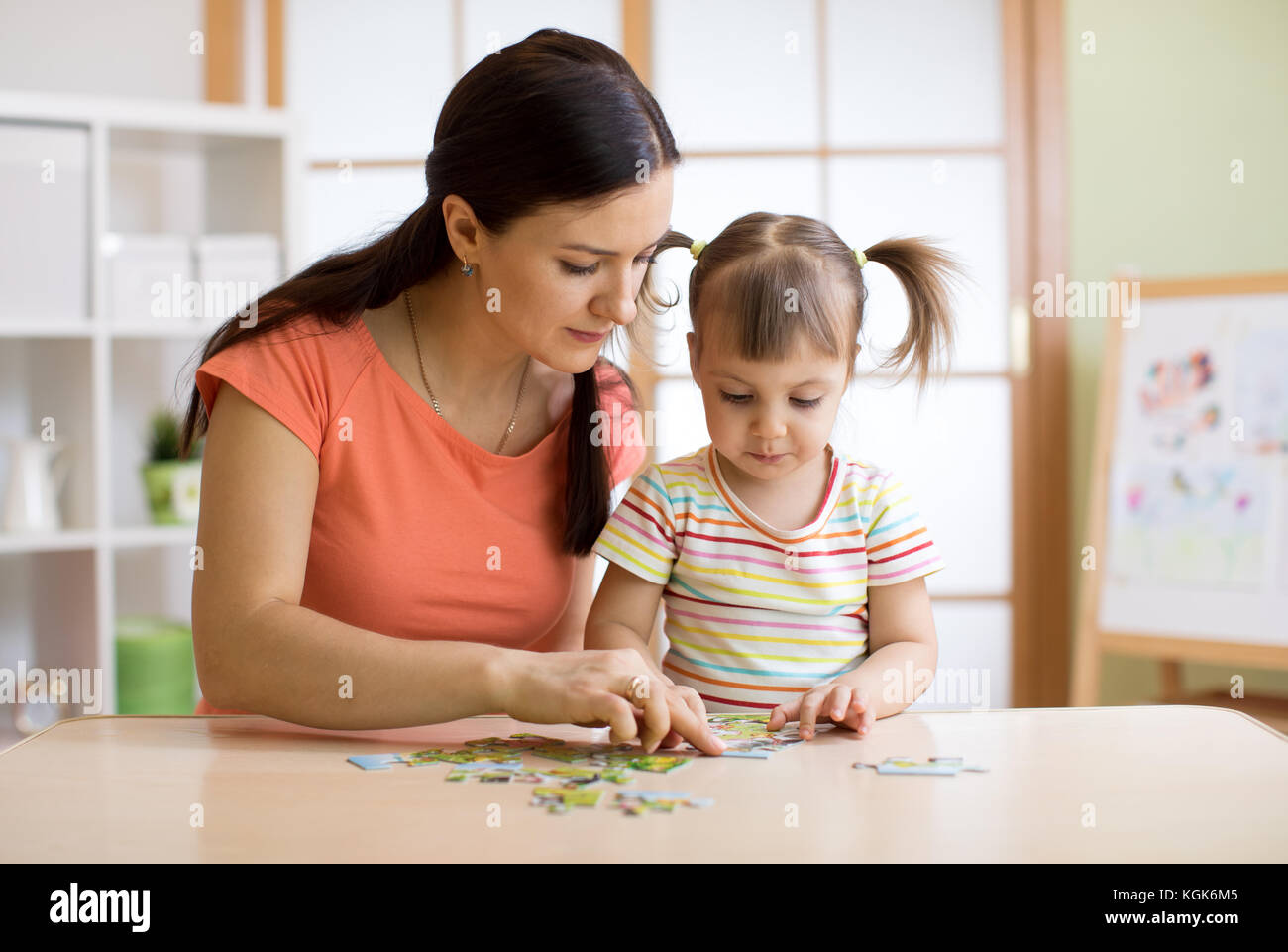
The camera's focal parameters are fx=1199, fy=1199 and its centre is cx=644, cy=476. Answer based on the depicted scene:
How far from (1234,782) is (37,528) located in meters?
2.63

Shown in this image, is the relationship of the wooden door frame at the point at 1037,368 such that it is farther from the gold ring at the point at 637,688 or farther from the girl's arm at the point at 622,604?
the gold ring at the point at 637,688

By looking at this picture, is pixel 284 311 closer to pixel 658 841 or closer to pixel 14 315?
pixel 658 841

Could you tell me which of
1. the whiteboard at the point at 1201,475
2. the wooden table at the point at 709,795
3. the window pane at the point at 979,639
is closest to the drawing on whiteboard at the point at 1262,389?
the whiteboard at the point at 1201,475

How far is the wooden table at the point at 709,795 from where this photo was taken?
0.76 meters

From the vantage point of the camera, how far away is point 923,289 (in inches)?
57.9

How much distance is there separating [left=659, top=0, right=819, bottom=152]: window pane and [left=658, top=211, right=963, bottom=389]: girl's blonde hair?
2.08 meters

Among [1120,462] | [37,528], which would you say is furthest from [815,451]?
[37,528]

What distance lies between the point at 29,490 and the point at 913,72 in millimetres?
2569

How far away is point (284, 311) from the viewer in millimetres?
1361

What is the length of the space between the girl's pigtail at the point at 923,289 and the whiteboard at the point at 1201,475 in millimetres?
1682

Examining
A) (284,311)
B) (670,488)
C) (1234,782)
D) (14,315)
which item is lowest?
(1234,782)
